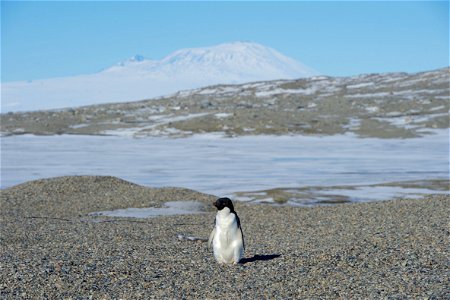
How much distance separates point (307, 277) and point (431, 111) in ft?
171

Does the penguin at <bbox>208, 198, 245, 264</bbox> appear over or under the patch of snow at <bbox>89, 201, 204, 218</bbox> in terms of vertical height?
over

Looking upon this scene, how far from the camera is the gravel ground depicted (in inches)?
310

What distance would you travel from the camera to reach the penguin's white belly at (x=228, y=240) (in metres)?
9.43

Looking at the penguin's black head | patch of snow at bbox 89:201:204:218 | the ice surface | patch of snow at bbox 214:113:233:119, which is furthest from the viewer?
patch of snow at bbox 214:113:233:119

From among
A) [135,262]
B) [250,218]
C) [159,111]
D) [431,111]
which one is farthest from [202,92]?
[135,262]

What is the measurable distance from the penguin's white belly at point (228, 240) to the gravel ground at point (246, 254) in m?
0.20

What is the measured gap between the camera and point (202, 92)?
9844 cm

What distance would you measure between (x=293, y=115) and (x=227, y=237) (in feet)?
165

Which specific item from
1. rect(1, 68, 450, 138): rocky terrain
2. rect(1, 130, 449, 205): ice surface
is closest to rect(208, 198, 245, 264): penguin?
rect(1, 130, 449, 205): ice surface

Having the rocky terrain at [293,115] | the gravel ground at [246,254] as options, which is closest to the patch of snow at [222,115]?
the rocky terrain at [293,115]

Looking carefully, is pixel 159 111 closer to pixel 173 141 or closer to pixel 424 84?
pixel 173 141

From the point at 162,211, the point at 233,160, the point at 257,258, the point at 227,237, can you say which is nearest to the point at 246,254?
the point at 257,258

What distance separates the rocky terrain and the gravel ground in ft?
108

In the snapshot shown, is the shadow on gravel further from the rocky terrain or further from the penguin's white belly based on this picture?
the rocky terrain
